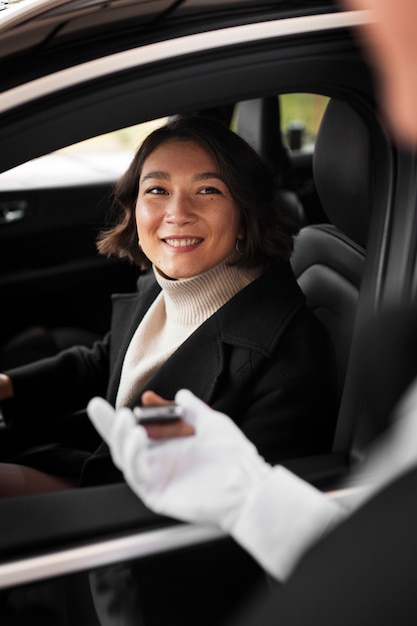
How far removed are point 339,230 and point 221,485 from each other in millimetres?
809

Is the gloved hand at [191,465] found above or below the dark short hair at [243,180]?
below

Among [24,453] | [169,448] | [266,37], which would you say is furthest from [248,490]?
[24,453]

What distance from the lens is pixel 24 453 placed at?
7.18 feet

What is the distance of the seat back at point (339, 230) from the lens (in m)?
1.58

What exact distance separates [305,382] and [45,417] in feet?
2.78

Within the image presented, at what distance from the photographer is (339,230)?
1869mm

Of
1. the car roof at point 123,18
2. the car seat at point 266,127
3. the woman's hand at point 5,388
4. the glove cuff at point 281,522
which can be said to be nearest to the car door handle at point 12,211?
the car seat at point 266,127

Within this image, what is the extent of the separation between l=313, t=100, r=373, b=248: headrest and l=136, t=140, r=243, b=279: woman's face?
201 millimetres

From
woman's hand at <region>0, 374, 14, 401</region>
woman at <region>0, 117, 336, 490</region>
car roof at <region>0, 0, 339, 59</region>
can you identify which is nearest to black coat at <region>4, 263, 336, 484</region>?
woman at <region>0, 117, 336, 490</region>

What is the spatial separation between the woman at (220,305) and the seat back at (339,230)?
0.13 metres

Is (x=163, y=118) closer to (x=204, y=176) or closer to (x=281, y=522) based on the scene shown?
(x=204, y=176)

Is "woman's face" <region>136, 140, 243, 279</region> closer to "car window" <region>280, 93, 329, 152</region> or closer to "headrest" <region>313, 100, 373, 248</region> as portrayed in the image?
"headrest" <region>313, 100, 373, 248</region>

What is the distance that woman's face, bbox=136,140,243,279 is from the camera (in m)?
1.78

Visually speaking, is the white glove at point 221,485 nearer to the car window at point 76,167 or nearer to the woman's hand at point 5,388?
the woman's hand at point 5,388
